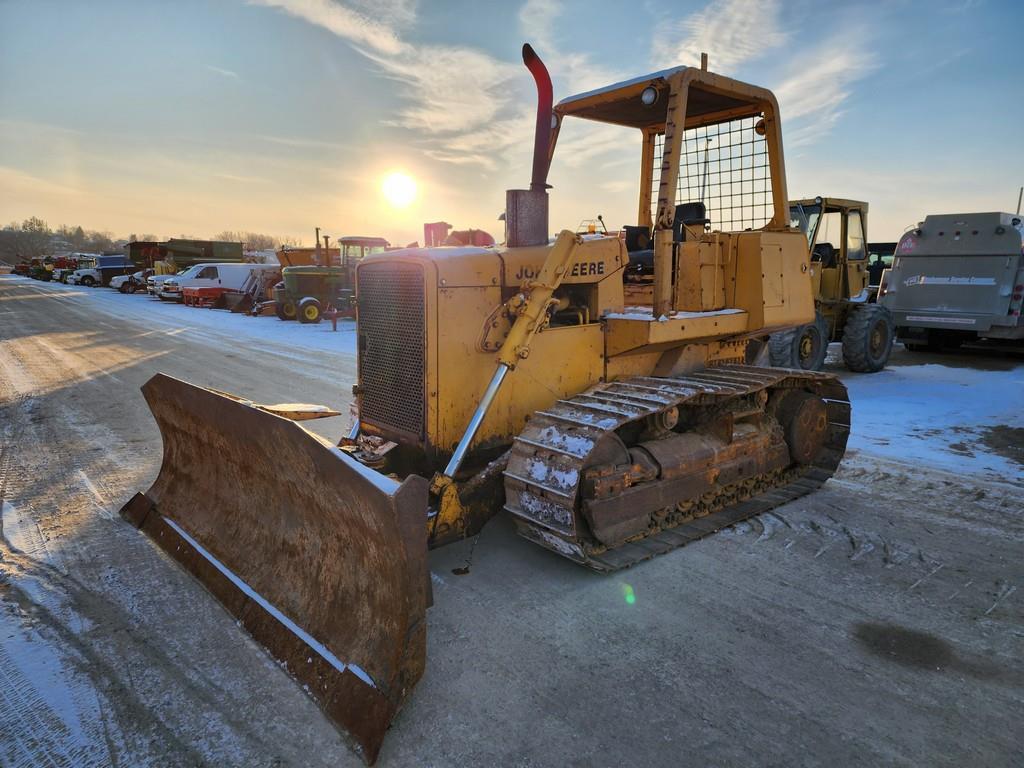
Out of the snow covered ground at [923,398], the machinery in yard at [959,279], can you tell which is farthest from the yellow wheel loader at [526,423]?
the machinery in yard at [959,279]

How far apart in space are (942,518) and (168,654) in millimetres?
4935

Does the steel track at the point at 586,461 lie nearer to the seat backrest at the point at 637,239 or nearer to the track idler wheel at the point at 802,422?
the track idler wheel at the point at 802,422

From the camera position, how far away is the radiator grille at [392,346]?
3975mm

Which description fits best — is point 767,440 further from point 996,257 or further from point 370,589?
point 996,257

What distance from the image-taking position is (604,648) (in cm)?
304

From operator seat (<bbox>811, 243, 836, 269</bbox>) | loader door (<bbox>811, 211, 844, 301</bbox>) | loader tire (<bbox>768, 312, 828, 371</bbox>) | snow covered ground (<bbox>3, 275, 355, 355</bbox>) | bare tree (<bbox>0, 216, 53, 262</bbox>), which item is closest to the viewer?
loader tire (<bbox>768, 312, 828, 371</bbox>)

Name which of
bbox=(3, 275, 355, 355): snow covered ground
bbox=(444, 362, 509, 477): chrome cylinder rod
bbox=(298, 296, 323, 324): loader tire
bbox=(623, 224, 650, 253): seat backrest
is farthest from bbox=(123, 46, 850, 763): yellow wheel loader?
bbox=(298, 296, 323, 324): loader tire

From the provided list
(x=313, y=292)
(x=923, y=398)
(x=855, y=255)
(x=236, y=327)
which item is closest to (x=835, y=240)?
(x=855, y=255)

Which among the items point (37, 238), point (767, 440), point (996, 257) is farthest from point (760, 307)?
point (37, 238)

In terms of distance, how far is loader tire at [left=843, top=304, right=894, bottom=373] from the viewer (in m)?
10.9

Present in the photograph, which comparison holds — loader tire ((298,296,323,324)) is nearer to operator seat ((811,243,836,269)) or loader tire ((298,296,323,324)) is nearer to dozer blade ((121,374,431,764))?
operator seat ((811,243,836,269))

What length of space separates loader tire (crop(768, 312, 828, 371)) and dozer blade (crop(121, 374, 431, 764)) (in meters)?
7.91

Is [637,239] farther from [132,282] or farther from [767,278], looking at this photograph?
[132,282]

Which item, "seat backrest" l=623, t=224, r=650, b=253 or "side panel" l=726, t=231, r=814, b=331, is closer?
"side panel" l=726, t=231, r=814, b=331
